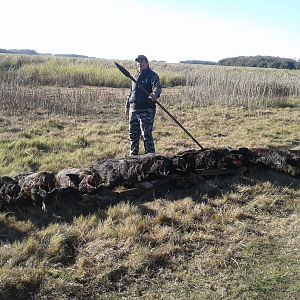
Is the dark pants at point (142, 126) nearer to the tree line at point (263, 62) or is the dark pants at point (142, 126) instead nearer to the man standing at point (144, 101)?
the man standing at point (144, 101)

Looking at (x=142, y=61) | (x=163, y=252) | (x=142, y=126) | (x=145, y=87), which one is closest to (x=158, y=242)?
(x=163, y=252)

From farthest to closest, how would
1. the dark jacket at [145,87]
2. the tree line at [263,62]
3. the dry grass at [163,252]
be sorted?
1. the tree line at [263,62]
2. the dark jacket at [145,87]
3. the dry grass at [163,252]

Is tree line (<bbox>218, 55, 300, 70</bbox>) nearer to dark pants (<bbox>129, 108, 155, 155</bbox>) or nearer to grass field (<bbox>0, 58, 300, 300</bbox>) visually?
dark pants (<bbox>129, 108, 155, 155</bbox>)

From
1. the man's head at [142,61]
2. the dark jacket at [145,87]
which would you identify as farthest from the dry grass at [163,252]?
the man's head at [142,61]

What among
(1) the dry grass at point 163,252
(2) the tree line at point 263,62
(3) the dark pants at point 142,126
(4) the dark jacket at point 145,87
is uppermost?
(2) the tree line at point 263,62

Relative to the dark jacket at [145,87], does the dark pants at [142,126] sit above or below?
below

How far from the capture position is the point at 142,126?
22.1ft

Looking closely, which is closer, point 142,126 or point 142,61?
point 142,61

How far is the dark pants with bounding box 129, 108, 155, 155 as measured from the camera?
6.70 m

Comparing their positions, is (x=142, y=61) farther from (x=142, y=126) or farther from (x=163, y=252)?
(x=163, y=252)

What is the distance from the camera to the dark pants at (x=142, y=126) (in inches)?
264

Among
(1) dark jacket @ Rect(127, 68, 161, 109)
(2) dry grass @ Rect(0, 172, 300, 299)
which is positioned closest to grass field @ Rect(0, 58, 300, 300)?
(2) dry grass @ Rect(0, 172, 300, 299)

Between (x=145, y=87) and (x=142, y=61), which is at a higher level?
(x=142, y=61)

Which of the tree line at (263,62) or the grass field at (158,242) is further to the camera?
the tree line at (263,62)
